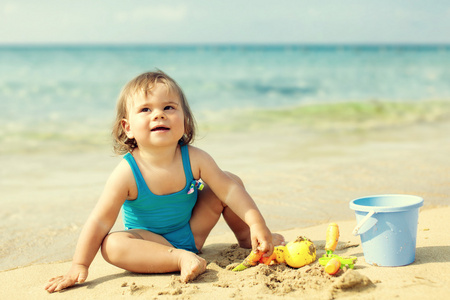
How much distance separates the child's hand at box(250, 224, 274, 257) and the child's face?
62cm

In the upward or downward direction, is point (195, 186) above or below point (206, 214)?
above

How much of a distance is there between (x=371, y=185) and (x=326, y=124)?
577 centimetres

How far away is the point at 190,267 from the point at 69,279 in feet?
1.92

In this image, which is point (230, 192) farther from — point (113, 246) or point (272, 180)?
point (272, 180)

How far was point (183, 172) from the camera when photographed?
104 inches

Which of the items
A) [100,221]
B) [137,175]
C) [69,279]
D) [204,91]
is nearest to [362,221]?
[137,175]

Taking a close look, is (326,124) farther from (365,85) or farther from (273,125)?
(365,85)

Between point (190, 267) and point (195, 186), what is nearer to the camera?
point (190, 267)

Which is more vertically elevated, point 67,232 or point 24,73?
point 24,73

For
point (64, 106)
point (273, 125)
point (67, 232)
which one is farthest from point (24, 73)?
point (67, 232)

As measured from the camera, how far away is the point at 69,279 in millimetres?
2344

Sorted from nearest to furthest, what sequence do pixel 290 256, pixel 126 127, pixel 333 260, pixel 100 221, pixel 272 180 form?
pixel 333 260
pixel 290 256
pixel 100 221
pixel 126 127
pixel 272 180

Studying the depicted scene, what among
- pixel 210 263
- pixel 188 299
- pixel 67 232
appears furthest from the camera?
pixel 67 232

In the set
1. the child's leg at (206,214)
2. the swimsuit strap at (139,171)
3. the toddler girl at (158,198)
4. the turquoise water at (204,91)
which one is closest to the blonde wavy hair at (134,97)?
the toddler girl at (158,198)
